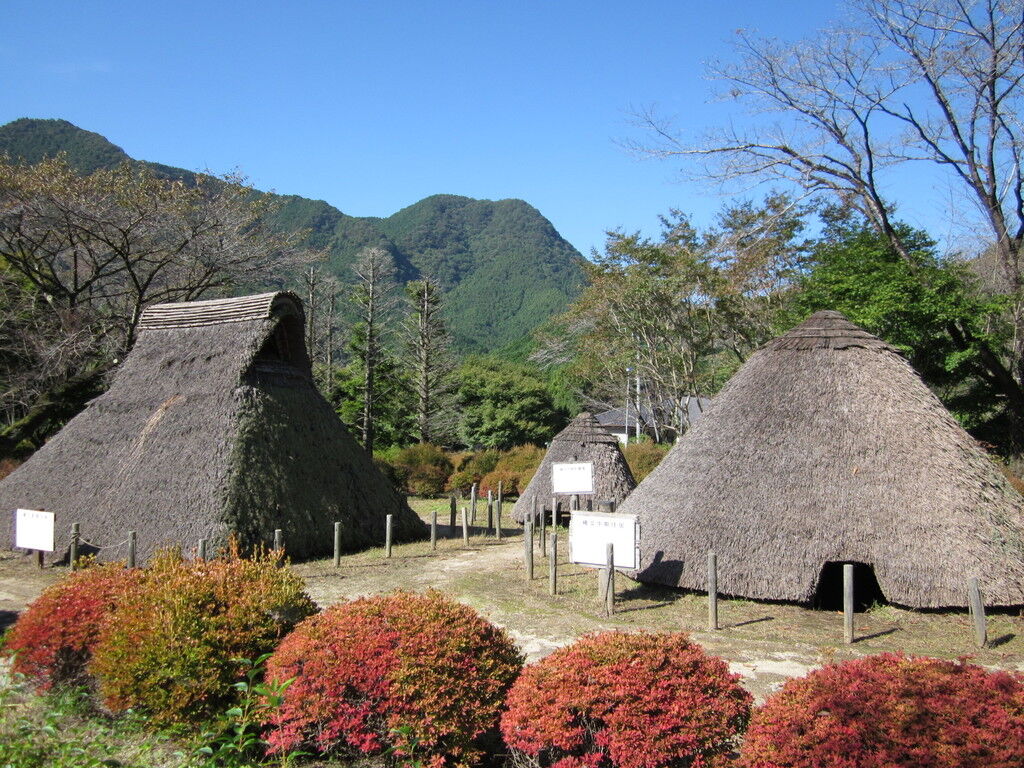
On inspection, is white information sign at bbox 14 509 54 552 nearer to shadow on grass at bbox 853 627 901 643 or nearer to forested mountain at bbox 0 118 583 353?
shadow on grass at bbox 853 627 901 643

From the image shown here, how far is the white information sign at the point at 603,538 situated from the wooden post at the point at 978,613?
13.5 feet

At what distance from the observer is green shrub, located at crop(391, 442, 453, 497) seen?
1213 inches

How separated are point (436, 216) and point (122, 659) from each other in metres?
108

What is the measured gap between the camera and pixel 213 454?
14.1m

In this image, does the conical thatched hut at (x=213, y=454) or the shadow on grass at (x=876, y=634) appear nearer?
the shadow on grass at (x=876, y=634)

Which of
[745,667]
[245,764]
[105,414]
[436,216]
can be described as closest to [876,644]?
[745,667]

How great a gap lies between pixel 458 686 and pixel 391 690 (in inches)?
18.8

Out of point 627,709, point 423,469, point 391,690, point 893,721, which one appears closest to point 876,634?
point 893,721

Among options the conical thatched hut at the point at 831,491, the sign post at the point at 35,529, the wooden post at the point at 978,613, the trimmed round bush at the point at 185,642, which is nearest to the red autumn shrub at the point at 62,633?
the trimmed round bush at the point at 185,642

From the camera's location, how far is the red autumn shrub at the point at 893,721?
161 inches

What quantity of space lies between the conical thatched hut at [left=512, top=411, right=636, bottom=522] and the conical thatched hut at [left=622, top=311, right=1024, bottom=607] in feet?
21.3

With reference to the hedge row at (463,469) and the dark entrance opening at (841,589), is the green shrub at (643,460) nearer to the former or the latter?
the hedge row at (463,469)

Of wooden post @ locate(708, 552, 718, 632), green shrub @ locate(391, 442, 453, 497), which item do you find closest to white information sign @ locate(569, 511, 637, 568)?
wooden post @ locate(708, 552, 718, 632)

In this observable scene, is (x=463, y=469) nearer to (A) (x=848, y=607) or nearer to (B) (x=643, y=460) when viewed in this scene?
(B) (x=643, y=460)
